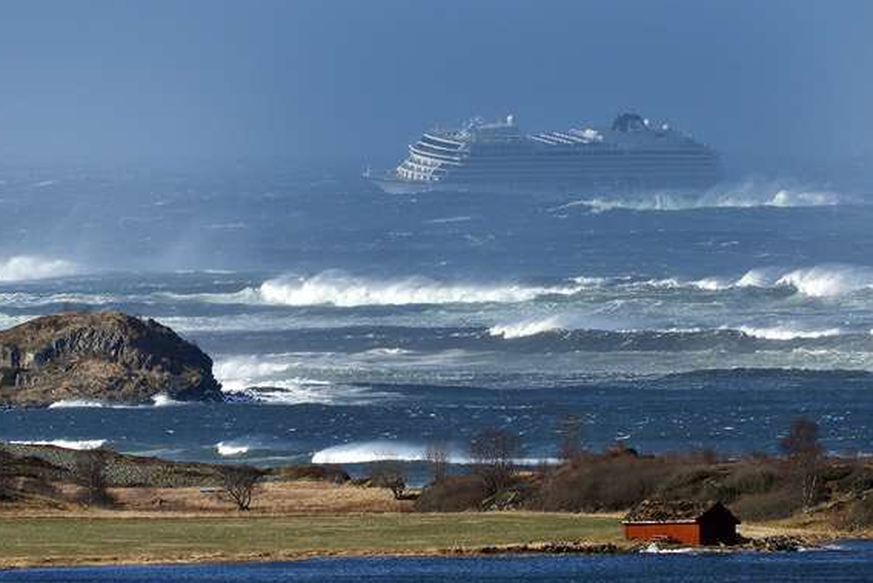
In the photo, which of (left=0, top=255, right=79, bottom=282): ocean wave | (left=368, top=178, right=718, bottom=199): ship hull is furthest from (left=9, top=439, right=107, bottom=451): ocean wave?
(left=368, top=178, right=718, bottom=199): ship hull

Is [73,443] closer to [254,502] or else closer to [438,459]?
[438,459]

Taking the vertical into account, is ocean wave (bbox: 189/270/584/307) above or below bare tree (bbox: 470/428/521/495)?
above

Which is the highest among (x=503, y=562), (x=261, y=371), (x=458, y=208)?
(x=458, y=208)

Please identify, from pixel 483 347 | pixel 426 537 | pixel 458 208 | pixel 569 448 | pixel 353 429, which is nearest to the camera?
pixel 426 537

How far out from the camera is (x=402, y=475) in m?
67.8

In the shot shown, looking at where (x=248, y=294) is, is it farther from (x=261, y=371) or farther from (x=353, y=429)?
(x=353, y=429)

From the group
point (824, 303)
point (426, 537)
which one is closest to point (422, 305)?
point (824, 303)

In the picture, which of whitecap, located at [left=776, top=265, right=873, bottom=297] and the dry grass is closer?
the dry grass

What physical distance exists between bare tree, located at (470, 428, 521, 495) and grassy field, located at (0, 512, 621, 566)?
2470 millimetres

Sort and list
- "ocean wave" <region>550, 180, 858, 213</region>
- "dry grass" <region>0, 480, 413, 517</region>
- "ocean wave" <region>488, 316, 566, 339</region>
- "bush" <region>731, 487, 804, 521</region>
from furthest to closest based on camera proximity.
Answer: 1. "ocean wave" <region>550, 180, 858, 213</region>
2. "ocean wave" <region>488, 316, 566, 339</region>
3. "dry grass" <region>0, 480, 413, 517</region>
4. "bush" <region>731, 487, 804, 521</region>

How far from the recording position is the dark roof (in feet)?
180

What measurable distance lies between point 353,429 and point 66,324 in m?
12.1

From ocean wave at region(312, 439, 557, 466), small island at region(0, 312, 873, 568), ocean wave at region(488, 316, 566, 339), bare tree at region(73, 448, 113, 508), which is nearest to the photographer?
small island at region(0, 312, 873, 568)

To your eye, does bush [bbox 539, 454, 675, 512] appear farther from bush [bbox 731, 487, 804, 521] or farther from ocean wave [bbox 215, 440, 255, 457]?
ocean wave [bbox 215, 440, 255, 457]
